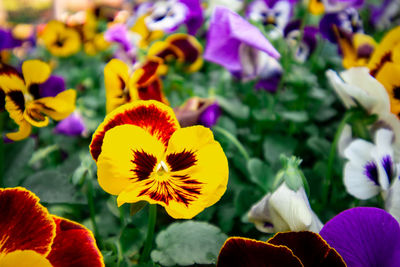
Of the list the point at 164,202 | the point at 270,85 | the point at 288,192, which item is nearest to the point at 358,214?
the point at 288,192

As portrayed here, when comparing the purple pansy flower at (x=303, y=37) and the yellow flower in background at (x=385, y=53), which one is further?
the purple pansy flower at (x=303, y=37)

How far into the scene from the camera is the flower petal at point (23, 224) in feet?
1.10

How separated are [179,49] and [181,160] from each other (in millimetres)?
582

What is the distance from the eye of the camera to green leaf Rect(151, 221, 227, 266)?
488mm

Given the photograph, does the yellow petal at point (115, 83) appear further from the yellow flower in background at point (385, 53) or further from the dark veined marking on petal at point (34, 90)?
the yellow flower in background at point (385, 53)

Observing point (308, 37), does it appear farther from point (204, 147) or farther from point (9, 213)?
point (9, 213)

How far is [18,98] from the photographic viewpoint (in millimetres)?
501

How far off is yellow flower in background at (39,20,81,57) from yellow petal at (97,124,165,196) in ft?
3.47

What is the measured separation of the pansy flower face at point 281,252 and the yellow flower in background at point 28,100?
31 cm

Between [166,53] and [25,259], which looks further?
[166,53]

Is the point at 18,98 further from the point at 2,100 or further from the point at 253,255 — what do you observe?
the point at 253,255

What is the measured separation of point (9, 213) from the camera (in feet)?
1.12

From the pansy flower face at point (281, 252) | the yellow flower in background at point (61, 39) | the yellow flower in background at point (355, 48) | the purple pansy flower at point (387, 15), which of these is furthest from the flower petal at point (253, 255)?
the purple pansy flower at point (387, 15)

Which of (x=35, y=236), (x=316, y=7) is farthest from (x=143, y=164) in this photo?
(x=316, y=7)
